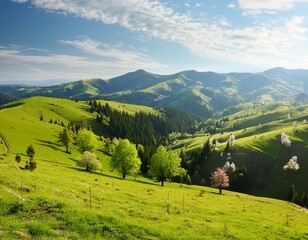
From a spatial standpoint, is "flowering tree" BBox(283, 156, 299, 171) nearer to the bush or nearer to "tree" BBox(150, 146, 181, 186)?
"tree" BBox(150, 146, 181, 186)

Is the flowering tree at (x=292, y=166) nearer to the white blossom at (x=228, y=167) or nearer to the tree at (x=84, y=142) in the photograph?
the white blossom at (x=228, y=167)

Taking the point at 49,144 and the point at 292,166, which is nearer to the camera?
the point at 49,144

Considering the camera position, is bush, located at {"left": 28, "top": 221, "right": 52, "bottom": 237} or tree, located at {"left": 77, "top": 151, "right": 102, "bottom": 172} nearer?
bush, located at {"left": 28, "top": 221, "right": 52, "bottom": 237}

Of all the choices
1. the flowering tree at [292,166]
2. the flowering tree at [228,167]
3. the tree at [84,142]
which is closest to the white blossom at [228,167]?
the flowering tree at [228,167]

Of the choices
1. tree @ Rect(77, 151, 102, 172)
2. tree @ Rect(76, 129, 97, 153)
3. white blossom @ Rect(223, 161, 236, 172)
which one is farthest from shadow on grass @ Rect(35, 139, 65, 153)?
white blossom @ Rect(223, 161, 236, 172)

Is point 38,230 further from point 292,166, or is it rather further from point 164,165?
point 292,166

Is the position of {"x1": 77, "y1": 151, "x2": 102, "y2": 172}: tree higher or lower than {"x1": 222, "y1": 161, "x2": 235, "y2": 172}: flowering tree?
higher

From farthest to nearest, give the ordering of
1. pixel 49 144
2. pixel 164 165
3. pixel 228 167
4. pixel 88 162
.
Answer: pixel 228 167
pixel 49 144
pixel 164 165
pixel 88 162

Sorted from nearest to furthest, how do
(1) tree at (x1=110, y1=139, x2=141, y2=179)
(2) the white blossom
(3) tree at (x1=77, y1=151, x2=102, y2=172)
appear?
1. (3) tree at (x1=77, y1=151, x2=102, y2=172)
2. (1) tree at (x1=110, y1=139, x2=141, y2=179)
3. (2) the white blossom

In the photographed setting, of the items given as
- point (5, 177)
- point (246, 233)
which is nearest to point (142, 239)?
point (246, 233)

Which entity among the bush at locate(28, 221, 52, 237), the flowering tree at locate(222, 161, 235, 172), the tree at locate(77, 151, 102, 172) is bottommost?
the flowering tree at locate(222, 161, 235, 172)

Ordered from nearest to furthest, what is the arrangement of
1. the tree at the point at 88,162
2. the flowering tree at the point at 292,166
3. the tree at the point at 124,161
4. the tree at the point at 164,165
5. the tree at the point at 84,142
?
the tree at the point at 88,162, the tree at the point at 124,161, the tree at the point at 164,165, the tree at the point at 84,142, the flowering tree at the point at 292,166

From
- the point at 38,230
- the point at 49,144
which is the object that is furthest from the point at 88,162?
the point at 38,230

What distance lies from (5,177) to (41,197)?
883cm
